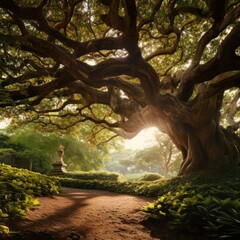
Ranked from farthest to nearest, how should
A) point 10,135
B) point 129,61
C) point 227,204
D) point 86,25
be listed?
point 10,135 → point 86,25 → point 129,61 → point 227,204

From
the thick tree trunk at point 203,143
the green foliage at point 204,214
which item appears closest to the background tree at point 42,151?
the thick tree trunk at point 203,143

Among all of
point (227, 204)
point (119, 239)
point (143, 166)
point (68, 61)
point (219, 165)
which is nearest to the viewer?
point (119, 239)

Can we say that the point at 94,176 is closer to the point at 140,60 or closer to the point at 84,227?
the point at 140,60

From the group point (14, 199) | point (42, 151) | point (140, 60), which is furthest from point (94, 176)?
point (14, 199)

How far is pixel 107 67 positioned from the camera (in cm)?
794

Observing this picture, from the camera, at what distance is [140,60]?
784cm

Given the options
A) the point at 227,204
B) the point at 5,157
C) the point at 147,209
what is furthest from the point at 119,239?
the point at 5,157

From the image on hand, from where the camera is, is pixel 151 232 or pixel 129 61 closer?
pixel 151 232

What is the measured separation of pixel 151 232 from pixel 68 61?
5273 mm

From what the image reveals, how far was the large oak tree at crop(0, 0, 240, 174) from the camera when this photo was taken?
22.2 ft

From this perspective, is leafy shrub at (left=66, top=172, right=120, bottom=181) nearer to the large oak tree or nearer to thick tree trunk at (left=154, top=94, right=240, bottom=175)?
the large oak tree

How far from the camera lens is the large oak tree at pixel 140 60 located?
6.78 m

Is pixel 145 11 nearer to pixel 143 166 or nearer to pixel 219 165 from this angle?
pixel 219 165

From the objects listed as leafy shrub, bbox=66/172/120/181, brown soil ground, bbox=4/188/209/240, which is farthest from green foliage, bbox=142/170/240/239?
leafy shrub, bbox=66/172/120/181
